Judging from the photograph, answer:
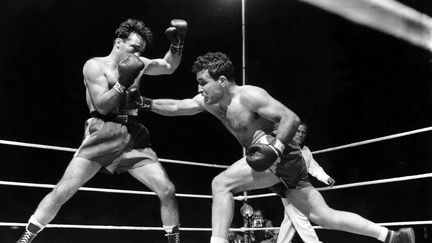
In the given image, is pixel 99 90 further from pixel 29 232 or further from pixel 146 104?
pixel 29 232

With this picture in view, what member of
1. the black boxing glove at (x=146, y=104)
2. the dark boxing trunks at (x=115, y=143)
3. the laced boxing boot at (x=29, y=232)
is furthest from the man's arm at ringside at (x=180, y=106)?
the laced boxing boot at (x=29, y=232)

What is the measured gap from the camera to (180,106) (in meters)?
2.78

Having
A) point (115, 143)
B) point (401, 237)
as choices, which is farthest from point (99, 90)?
point (401, 237)

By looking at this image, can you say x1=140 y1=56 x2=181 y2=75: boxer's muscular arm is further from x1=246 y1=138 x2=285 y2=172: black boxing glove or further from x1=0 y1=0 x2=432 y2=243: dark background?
x1=0 y1=0 x2=432 y2=243: dark background

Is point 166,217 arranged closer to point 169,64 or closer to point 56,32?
point 169,64

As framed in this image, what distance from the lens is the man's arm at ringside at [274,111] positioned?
7.47 ft

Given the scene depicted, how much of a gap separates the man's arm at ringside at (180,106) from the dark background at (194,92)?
144cm

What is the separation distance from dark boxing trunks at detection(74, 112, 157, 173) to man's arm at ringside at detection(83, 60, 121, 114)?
97 millimetres

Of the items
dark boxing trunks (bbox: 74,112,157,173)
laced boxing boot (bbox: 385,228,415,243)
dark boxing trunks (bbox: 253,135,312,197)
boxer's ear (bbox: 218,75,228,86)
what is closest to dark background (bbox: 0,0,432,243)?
laced boxing boot (bbox: 385,228,415,243)

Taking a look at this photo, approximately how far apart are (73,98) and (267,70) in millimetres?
2107

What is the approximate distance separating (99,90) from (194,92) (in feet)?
7.99

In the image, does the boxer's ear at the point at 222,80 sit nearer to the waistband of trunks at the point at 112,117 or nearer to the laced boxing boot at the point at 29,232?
the waistband of trunks at the point at 112,117

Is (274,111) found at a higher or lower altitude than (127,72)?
lower

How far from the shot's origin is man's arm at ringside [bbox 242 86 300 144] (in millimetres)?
2275
